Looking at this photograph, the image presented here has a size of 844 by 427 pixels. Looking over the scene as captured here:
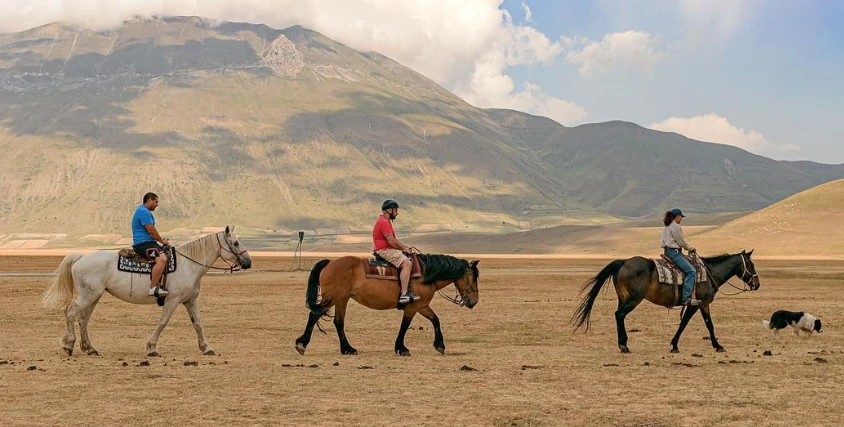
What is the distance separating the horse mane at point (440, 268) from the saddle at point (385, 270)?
0.19 m

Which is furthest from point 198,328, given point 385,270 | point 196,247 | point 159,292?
point 385,270

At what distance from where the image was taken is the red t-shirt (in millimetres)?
20625

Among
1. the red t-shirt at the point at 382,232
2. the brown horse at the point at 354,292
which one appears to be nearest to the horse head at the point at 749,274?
the brown horse at the point at 354,292

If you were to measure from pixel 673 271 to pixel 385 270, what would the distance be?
639cm

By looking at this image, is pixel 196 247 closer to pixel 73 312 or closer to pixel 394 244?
pixel 73 312

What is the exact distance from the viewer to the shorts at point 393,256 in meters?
20.7

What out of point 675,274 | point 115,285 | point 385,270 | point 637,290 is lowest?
point 115,285

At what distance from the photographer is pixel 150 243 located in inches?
785

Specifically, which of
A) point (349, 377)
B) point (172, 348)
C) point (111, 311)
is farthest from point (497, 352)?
point (111, 311)

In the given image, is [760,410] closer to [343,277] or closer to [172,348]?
[343,277]

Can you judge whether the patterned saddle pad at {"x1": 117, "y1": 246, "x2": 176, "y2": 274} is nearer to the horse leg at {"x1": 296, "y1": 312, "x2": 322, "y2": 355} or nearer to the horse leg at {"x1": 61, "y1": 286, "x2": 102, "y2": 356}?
the horse leg at {"x1": 61, "y1": 286, "x2": 102, "y2": 356}

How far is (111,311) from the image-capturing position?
33594mm

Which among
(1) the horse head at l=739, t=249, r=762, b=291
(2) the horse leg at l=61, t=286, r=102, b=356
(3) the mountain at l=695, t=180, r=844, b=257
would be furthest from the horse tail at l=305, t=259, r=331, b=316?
(3) the mountain at l=695, t=180, r=844, b=257

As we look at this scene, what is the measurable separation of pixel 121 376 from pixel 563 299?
2693cm
